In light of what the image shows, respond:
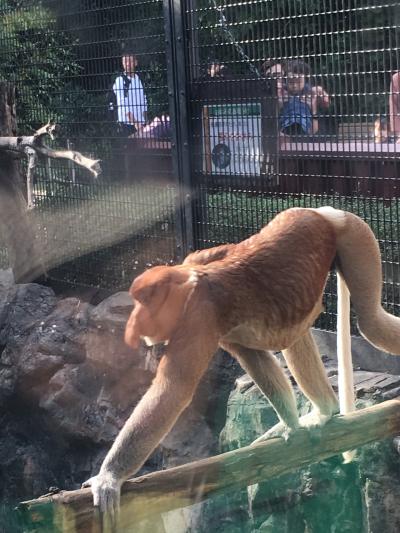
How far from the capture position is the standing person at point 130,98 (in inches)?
309

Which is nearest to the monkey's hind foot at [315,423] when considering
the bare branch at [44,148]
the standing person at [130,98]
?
the bare branch at [44,148]

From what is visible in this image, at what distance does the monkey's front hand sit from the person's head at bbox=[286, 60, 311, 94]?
362 cm

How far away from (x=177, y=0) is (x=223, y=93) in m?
0.81

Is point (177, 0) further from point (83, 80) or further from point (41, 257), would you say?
point (41, 257)

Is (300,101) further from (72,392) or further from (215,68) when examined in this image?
(72,392)

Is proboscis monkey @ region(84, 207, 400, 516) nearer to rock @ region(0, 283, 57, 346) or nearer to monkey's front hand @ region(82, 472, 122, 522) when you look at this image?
monkey's front hand @ region(82, 472, 122, 522)

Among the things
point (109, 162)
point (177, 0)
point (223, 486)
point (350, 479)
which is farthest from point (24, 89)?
point (223, 486)

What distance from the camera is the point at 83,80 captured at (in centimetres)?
841

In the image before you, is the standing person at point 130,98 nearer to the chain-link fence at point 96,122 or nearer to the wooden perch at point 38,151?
the chain-link fence at point 96,122

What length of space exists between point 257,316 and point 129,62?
13.2 ft

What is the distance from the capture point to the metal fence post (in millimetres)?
→ 7465

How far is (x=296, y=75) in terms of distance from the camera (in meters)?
6.71

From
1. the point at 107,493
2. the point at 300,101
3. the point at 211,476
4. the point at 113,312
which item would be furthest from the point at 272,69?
the point at 107,493

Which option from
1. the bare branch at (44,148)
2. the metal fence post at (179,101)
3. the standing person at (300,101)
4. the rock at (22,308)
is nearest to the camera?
Result: the bare branch at (44,148)
